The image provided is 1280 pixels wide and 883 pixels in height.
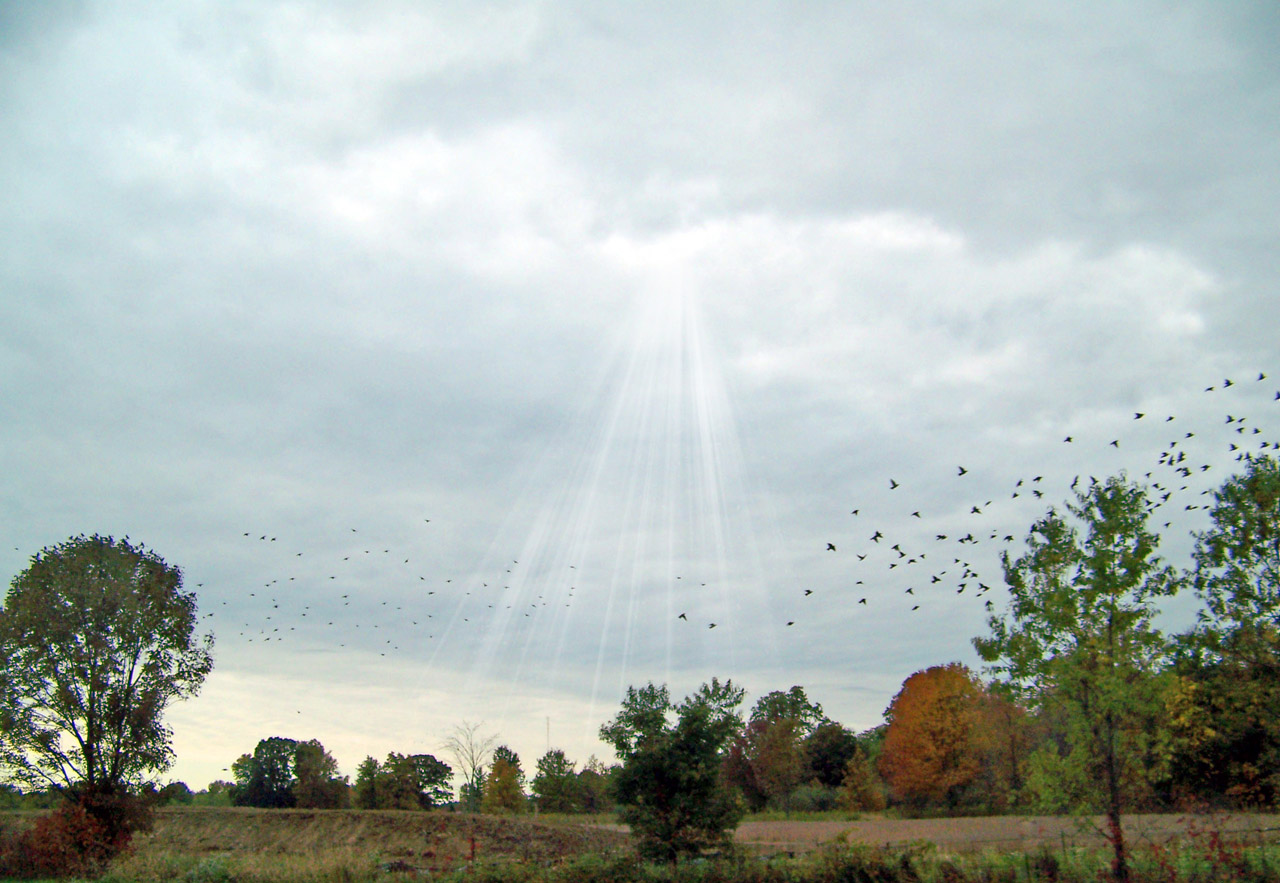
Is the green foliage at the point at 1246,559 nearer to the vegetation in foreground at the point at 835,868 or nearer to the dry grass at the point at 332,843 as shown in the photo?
the vegetation in foreground at the point at 835,868

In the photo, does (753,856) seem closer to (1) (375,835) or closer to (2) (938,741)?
(1) (375,835)

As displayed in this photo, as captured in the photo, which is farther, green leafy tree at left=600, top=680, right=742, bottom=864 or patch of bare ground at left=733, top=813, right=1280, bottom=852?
patch of bare ground at left=733, top=813, right=1280, bottom=852

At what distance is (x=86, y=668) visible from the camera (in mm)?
33406

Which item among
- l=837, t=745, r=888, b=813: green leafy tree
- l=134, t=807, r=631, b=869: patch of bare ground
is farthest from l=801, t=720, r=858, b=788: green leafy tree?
l=134, t=807, r=631, b=869: patch of bare ground

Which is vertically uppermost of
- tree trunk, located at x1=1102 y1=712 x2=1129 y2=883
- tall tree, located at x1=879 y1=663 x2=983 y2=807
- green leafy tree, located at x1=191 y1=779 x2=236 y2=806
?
tree trunk, located at x1=1102 y1=712 x2=1129 y2=883

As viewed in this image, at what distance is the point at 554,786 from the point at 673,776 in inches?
2403

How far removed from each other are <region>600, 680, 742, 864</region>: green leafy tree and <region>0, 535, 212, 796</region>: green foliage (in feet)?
74.2

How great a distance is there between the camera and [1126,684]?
18.5 meters

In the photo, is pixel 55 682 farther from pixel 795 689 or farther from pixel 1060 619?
pixel 795 689

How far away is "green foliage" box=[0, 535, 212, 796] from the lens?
32.2 metres

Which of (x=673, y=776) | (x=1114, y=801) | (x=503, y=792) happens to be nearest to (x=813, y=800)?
(x=503, y=792)

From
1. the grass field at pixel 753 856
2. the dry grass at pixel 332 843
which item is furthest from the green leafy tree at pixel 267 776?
the grass field at pixel 753 856

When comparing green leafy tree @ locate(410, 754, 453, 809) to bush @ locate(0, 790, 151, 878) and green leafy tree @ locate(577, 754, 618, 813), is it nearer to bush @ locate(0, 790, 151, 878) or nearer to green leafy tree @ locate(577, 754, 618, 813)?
green leafy tree @ locate(577, 754, 618, 813)

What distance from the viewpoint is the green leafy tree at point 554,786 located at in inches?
3073
